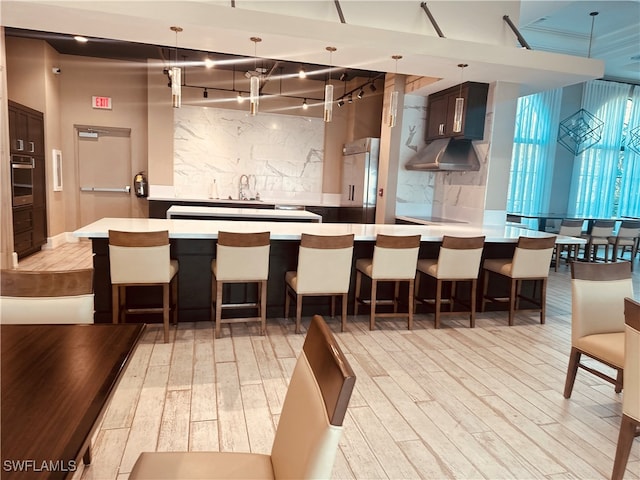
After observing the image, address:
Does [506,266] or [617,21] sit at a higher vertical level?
[617,21]

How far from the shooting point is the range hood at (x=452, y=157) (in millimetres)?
5715

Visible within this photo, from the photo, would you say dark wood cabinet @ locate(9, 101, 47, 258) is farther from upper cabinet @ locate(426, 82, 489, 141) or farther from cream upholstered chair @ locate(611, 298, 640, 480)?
cream upholstered chair @ locate(611, 298, 640, 480)

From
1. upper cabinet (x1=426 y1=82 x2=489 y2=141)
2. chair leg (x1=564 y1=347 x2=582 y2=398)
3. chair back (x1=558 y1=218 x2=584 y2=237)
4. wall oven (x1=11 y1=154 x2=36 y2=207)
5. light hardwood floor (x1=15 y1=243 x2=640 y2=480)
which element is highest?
upper cabinet (x1=426 y1=82 x2=489 y2=141)

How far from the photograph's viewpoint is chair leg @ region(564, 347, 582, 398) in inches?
108

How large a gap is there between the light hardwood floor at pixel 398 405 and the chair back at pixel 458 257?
56 centimetres

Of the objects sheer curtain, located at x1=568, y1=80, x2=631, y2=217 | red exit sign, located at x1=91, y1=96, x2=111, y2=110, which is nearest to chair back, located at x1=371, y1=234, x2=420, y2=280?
red exit sign, located at x1=91, y1=96, x2=111, y2=110

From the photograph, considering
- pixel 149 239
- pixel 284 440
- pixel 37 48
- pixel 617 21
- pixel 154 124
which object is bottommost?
pixel 284 440

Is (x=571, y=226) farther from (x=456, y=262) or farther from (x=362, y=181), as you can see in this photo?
(x=456, y=262)

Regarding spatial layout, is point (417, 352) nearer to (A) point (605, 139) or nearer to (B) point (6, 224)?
(B) point (6, 224)

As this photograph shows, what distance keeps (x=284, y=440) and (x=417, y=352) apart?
246 cm

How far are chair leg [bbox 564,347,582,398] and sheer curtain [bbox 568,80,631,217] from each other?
7604 millimetres

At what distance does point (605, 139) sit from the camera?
9.24 meters

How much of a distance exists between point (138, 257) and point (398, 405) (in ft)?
6.91

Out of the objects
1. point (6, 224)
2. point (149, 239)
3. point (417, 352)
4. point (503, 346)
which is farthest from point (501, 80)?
point (6, 224)
